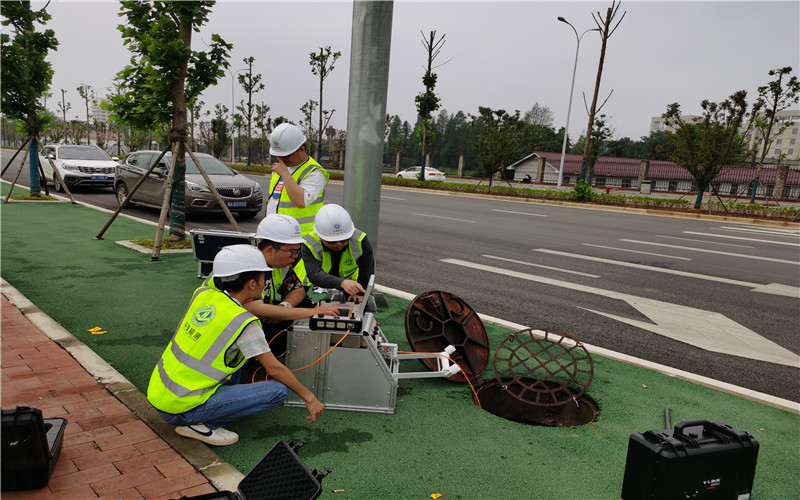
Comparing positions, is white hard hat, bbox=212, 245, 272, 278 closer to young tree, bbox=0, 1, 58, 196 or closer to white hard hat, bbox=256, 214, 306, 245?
white hard hat, bbox=256, 214, 306, 245

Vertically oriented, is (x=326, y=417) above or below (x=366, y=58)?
below

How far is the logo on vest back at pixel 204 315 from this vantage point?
9.57 feet

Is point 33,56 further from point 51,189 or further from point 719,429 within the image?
point 719,429

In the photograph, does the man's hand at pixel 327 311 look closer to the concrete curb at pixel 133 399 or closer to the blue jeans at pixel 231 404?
the blue jeans at pixel 231 404

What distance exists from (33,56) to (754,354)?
15.1m

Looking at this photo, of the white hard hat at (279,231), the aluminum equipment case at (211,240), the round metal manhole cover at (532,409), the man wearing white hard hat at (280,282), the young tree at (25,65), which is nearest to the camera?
the man wearing white hard hat at (280,282)

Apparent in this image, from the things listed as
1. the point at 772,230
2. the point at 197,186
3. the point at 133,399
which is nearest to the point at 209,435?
the point at 133,399

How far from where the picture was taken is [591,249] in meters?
11.4

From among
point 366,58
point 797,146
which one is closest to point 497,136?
point 366,58

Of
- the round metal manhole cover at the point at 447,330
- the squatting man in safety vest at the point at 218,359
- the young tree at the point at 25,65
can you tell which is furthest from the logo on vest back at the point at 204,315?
the young tree at the point at 25,65

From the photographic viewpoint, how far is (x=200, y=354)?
2.95 meters

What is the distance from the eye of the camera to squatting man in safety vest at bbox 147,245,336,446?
9.61 feet

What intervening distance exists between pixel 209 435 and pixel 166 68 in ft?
22.0

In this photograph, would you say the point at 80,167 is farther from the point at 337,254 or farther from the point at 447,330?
the point at 447,330
